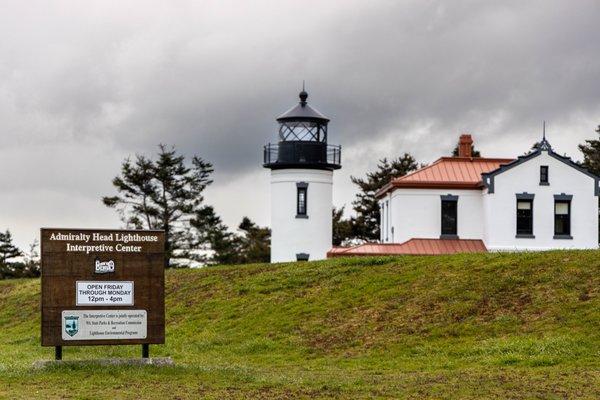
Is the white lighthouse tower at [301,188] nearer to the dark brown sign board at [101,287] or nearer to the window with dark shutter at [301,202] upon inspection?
the window with dark shutter at [301,202]

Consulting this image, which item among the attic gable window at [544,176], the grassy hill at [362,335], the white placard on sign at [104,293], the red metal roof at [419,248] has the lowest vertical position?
the grassy hill at [362,335]

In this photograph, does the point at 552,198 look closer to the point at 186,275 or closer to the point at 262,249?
the point at 186,275

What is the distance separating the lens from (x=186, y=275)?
122ft

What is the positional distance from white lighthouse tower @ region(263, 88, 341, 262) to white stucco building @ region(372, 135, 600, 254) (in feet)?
13.0

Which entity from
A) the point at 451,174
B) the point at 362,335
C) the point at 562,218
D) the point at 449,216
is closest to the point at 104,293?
the point at 362,335

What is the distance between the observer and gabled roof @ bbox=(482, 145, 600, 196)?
4522cm

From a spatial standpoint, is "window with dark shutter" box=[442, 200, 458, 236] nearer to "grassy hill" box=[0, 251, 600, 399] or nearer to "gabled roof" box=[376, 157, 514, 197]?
"gabled roof" box=[376, 157, 514, 197]

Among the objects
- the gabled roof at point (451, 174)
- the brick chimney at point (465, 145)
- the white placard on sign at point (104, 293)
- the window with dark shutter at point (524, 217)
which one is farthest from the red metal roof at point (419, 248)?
the white placard on sign at point (104, 293)

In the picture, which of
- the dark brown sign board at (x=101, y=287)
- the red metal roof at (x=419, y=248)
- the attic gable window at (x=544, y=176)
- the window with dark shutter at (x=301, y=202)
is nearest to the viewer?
the dark brown sign board at (x=101, y=287)

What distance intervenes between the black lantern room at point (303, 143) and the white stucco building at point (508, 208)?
168 inches

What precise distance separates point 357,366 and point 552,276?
7.94 m

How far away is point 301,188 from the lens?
48562mm

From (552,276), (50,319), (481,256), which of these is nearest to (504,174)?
(481,256)

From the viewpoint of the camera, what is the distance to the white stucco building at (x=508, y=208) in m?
45.2
